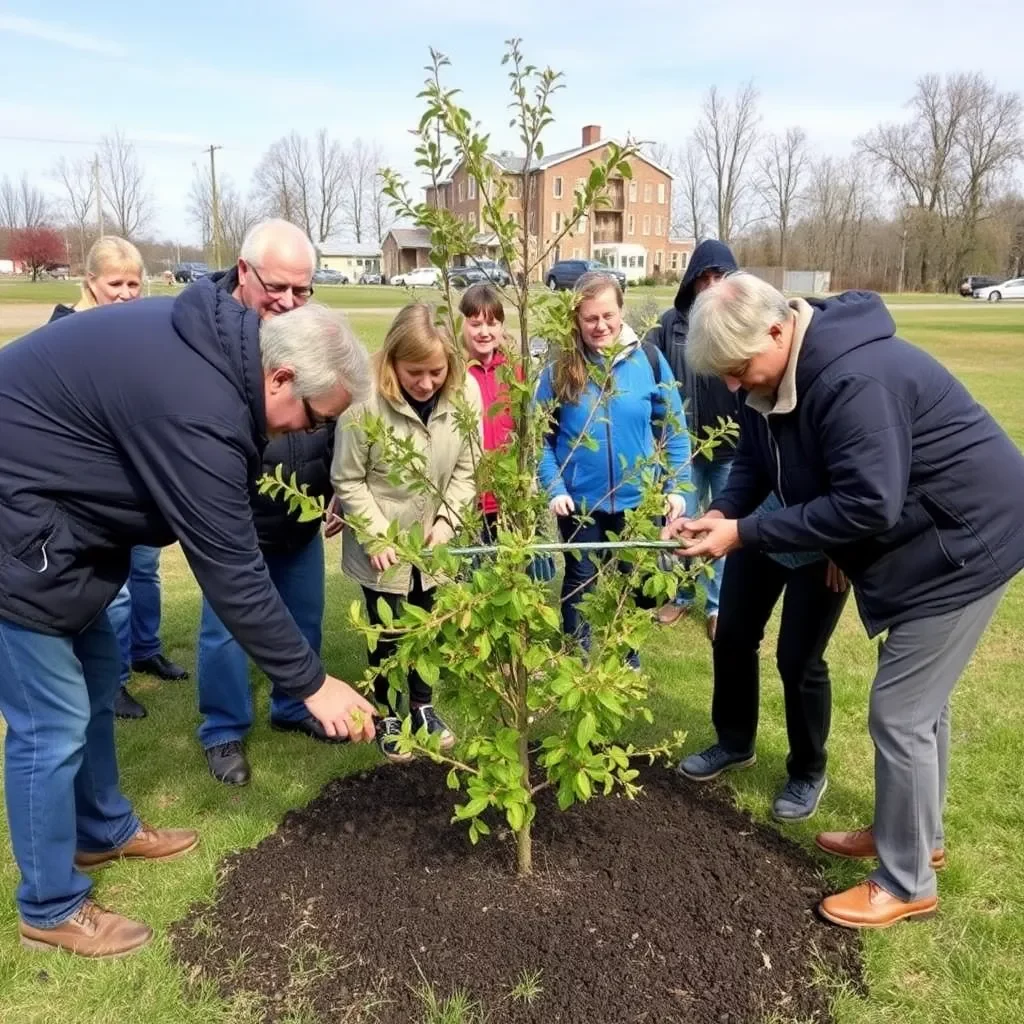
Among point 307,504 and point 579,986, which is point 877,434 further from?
point 579,986

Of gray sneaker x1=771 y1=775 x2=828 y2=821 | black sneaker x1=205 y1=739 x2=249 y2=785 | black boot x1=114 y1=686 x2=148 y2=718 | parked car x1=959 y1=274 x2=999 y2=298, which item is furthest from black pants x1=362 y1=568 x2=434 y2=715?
parked car x1=959 y1=274 x2=999 y2=298

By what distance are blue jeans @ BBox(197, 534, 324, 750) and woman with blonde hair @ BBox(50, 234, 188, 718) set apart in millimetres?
585

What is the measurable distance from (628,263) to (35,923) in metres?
64.4

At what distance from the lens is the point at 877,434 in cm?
237

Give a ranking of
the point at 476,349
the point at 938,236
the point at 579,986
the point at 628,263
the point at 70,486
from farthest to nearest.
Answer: the point at 628,263
the point at 938,236
the point at 476,349
the point at 579,986
the point at 70,486

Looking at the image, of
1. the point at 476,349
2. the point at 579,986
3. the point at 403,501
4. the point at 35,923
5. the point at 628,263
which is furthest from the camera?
the point at 628,263

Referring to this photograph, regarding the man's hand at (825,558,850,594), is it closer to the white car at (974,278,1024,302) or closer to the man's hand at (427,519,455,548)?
the man's hand at (427,519,455,548)

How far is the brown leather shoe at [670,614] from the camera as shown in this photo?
5422mm

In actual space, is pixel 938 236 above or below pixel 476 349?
above

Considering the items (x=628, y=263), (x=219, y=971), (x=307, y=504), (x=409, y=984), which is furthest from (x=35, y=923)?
(x=628, y=263)

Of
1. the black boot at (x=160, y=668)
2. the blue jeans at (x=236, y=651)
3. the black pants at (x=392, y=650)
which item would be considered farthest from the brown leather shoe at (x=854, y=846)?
the black boot at (x=160, y=668)

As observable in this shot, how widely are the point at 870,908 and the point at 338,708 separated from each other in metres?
1.77

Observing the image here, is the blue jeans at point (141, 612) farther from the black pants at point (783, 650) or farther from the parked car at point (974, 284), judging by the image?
the parked car at point (974, 284)

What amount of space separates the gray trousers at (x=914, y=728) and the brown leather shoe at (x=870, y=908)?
28 mm
